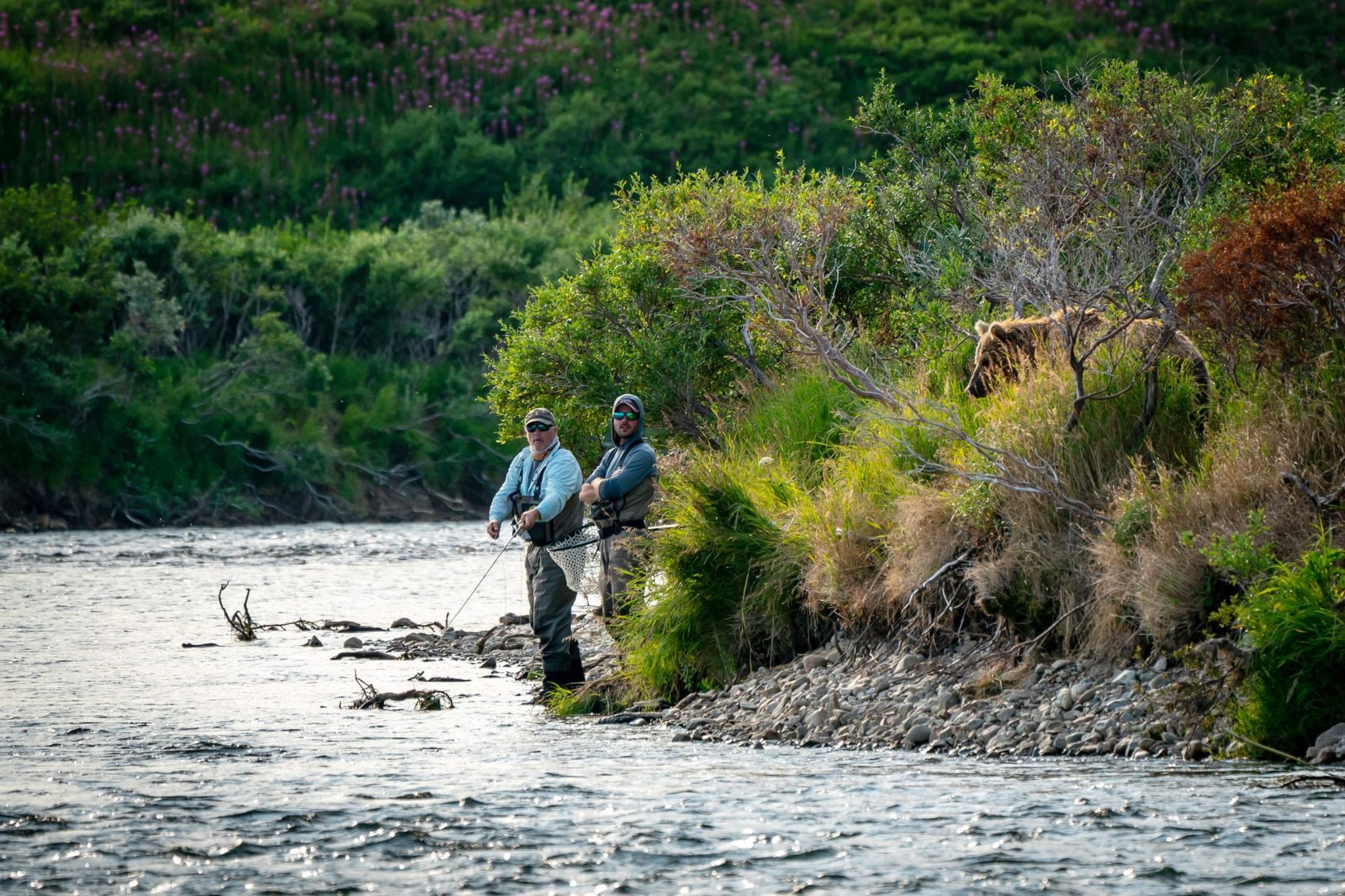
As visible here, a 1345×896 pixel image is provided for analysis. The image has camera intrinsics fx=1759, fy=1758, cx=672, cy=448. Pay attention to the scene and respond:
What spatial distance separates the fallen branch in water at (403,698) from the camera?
40.6 ft

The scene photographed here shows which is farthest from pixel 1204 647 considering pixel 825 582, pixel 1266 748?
pixel 825 582

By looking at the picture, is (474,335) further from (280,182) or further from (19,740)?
(19,740)

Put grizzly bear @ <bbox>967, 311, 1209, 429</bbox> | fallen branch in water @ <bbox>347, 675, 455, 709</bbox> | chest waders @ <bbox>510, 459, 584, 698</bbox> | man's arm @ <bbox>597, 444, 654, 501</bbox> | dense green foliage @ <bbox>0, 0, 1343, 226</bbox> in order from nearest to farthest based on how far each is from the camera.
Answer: grizzly bear @ <bbox>967, 311, 1209, 429</bbox> < chest waders @ <bbox>510, 459, 584, 698</bbox> < fallen branch in water @ <bbox>347, 675, 455, 709</bbox> < man's arm @ <bbox>597, 444, 654, 501</bbox> < dense green foliage @ <bbox>0, 0, 1343, 226</bbox>

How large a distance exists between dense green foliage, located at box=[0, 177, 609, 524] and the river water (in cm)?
2652

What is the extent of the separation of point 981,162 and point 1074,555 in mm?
7813

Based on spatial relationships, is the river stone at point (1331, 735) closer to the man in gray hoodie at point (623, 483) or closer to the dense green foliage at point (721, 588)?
the dense green foliage at point (721, 588)

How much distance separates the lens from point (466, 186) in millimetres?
67375

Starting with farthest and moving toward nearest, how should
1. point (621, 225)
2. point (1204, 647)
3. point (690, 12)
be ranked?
point (690, 12) → point (621, 225) → point (1204, 647)

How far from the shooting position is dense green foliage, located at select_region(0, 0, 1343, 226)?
64500 millimetres


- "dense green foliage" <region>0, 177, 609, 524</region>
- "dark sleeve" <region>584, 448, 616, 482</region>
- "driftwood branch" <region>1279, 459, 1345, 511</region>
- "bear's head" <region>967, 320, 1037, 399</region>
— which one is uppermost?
"bear's head" <region>967, 320, 1037, 399</region>

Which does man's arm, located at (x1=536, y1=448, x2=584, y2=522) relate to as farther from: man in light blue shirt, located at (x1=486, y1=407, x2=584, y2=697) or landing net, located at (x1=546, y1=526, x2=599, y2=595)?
landing net, located at (x1=546, y1=526, x2=599, y2=595)

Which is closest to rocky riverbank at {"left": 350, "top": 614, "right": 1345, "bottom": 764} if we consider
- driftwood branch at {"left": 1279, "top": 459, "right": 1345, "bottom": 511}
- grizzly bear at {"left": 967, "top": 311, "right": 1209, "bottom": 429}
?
driftwood branch at {"left": 1279, "top": 459, "right": 1345, "bottom": 511}

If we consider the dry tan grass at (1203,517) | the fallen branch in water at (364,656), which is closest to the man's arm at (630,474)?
the fallen branch in water at (364,656)

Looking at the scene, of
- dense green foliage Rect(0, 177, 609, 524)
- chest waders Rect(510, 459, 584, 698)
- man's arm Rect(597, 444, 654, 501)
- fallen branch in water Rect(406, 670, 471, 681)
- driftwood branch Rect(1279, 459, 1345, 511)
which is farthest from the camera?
dense green foliage Rect(0, 177, 609, 524)
